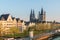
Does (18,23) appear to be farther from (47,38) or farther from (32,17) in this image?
(47,38)

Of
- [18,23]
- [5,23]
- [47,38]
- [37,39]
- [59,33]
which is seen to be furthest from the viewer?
[18,23]

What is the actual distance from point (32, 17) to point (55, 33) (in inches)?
806

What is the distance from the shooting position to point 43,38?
9.40 metres

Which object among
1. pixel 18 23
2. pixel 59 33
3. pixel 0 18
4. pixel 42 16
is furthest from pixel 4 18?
pixel 42 16

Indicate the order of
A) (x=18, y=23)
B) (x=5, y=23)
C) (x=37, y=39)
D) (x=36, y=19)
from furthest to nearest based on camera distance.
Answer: (x=36, y=19)
(x=18, y=23)
(x=5, y=23)
(x=37, y=39)

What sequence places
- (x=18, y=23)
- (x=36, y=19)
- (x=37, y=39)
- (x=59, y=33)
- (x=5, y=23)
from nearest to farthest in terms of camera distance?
(x=37, y=39) → (x=59, y=33) → (x=5, y=23) → (x=18, y=23) → (x=36, y=19)

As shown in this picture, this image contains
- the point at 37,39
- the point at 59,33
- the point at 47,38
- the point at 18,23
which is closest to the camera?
the point at 37,39

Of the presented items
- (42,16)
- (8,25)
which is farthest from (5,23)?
(42,16)

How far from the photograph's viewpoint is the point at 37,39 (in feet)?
29.2

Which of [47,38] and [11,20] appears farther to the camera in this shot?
[11,20]

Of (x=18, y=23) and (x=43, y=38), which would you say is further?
(x=18, y=23)

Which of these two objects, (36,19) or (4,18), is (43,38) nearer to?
(4,18)

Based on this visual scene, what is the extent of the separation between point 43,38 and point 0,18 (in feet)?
34.8

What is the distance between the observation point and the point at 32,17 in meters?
30.5
